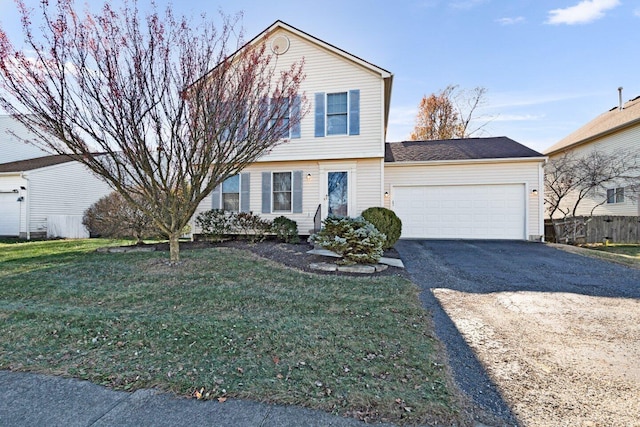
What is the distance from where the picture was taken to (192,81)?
6.49 m

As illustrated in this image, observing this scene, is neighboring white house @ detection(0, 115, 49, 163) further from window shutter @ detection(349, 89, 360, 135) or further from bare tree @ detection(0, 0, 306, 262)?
window shutter @ detection(349, 89, 360, 135)

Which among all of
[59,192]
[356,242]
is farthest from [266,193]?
[59,192]

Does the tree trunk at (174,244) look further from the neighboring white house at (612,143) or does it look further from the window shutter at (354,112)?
the neighboring white house at (612,143)

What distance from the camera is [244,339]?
130 inches

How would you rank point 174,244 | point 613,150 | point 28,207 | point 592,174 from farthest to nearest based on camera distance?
1. point 613,150
2. point 28,207
3. point 592,174
4. point 174,244

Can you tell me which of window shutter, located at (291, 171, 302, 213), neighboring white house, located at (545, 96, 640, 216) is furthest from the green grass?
neighboring white house, located at (545, 96, 640, 216)

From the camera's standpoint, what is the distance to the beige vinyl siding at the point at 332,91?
1100cm

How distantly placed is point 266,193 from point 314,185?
1.80 m

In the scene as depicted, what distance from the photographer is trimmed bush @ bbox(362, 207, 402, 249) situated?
905 cm

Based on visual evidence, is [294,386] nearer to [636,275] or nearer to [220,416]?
[220,416]

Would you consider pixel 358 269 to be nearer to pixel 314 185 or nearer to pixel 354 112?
pixel 314 185

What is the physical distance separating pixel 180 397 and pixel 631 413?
10.3ft

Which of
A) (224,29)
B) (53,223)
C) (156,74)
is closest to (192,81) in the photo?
(156,74)

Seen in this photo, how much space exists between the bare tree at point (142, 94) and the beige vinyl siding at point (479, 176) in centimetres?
708
